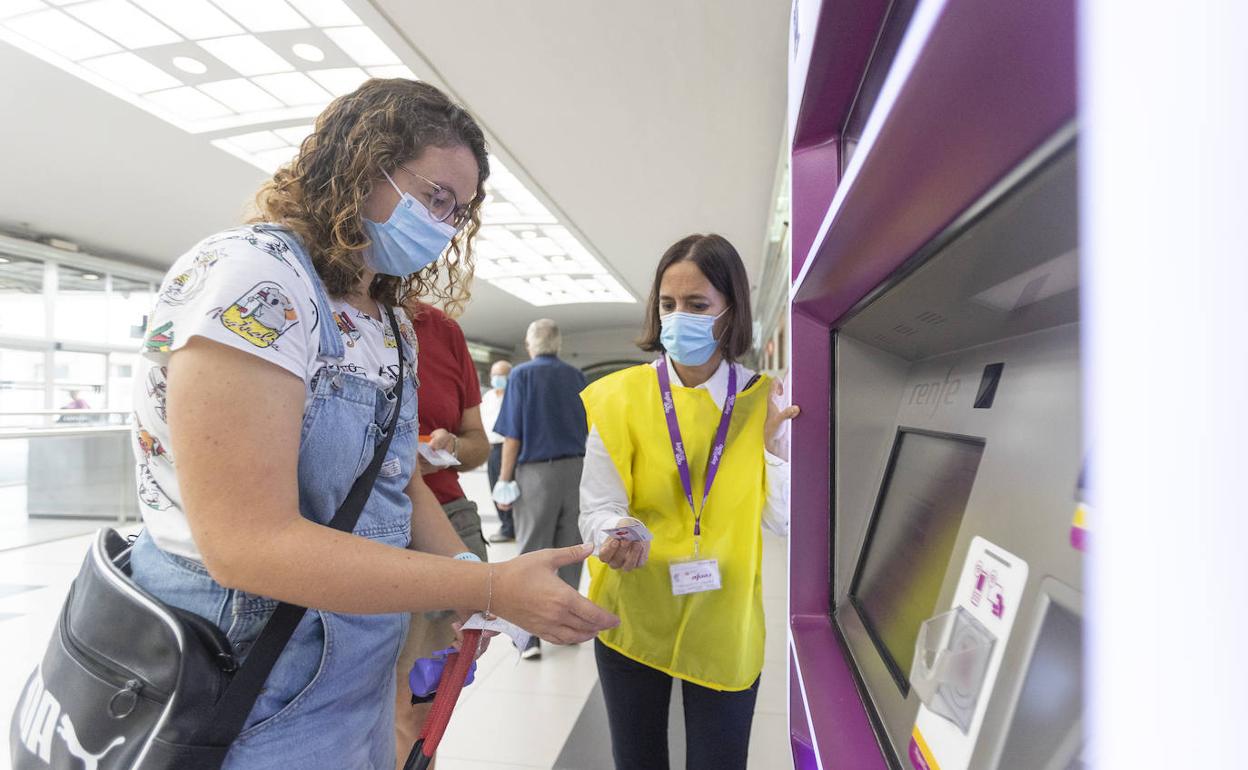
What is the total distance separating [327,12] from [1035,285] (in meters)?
4.35

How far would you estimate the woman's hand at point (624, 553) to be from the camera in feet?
3.97

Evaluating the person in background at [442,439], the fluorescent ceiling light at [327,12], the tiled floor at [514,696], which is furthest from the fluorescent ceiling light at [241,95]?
the person in background at [442,439]

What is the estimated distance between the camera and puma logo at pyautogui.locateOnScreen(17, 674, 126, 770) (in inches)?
28.6

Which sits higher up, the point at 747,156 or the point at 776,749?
the point at 747,156

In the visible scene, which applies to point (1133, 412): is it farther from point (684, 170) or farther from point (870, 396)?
point (684, 170)

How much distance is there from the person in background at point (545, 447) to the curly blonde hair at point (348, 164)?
2.47m

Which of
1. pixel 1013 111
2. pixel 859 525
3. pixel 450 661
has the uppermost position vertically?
pixel 1013 111

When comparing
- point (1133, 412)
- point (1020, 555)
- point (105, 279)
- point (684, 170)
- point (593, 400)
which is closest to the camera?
point (1133, 412)

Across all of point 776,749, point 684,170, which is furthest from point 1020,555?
point 684,170

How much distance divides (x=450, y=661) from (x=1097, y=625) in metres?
0.97

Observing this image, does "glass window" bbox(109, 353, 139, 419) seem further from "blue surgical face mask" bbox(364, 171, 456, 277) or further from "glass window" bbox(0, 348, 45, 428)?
"blue surgical face mask" bbox(364, 171, 456, 277)

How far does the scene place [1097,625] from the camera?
192mm

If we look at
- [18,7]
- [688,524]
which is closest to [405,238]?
[688,524]

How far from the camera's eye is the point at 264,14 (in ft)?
12.7
